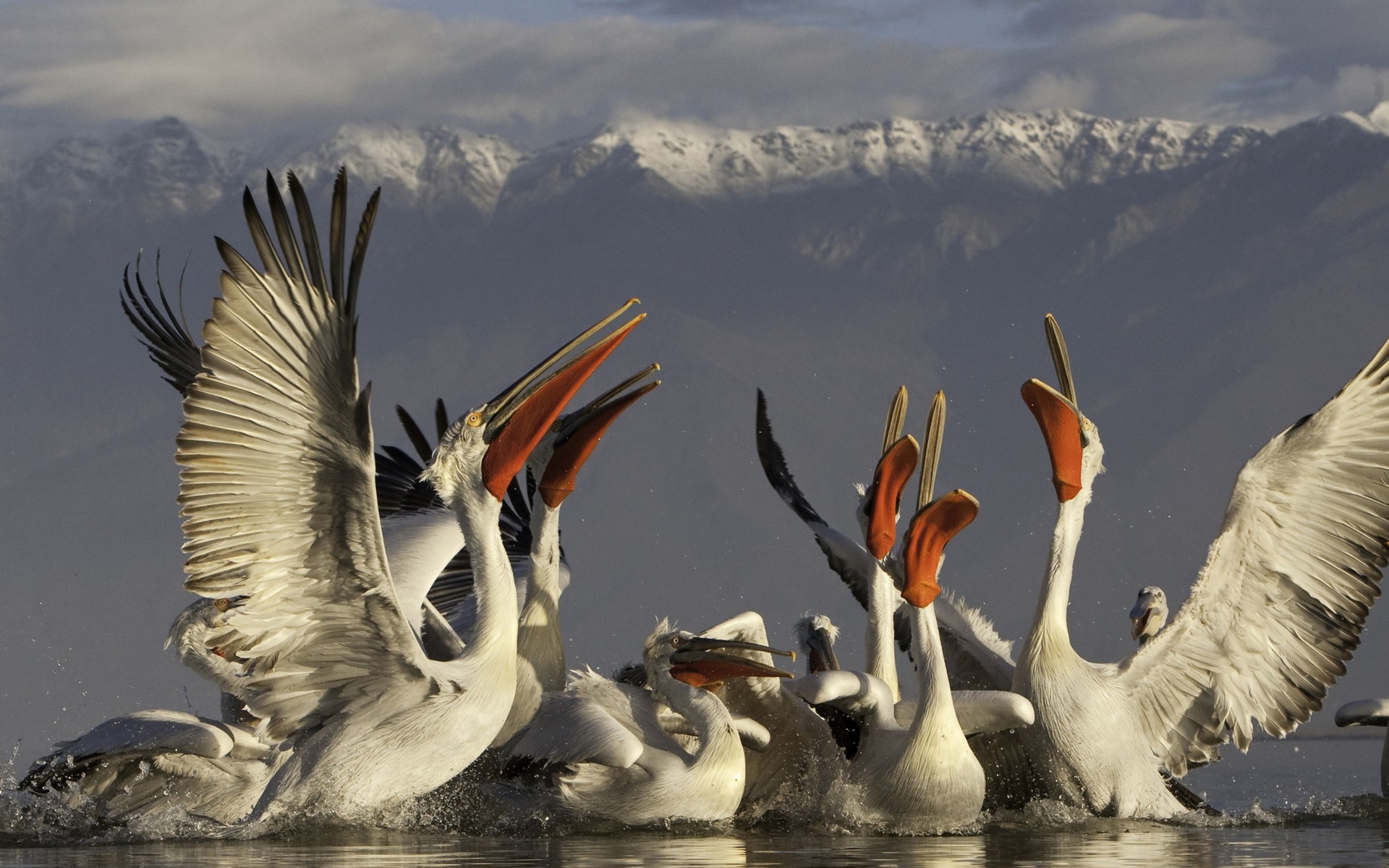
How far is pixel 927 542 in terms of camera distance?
804 cm

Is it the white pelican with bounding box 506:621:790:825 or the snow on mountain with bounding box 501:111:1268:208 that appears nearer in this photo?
the white pelican with bounding box 506:621:790:825

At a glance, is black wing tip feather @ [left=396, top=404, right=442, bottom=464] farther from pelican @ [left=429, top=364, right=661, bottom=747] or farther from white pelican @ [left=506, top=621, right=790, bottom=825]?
white pelican @ [left=506, top=621, right=790, bottom=825]

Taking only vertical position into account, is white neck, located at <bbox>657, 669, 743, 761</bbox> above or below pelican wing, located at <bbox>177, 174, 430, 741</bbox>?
below

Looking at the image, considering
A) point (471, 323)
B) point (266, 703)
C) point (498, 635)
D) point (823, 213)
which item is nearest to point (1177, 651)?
point (498, 635)

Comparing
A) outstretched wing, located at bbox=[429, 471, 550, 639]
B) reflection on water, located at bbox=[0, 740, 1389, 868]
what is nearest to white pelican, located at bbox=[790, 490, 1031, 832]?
reflection on water, located at bbox=[0, 740, 1389, 868]

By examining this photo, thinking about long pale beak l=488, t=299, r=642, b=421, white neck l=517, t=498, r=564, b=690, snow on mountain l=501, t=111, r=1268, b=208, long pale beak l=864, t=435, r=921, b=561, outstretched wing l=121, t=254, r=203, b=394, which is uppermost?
snow on mountain l=501, t=111, r=1268, b=208

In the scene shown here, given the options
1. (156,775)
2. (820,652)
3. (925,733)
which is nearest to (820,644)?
(820,652)

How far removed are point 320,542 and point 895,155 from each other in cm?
8524

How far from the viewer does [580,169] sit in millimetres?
91375

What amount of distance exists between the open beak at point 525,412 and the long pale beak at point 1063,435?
1.90 m

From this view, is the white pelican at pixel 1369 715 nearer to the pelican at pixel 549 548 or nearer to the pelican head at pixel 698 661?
the pelican head at pixel 698 661

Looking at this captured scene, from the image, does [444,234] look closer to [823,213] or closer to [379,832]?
[823,213]

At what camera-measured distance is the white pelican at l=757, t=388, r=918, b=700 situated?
27.6 feet

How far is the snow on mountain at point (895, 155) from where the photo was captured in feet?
291
